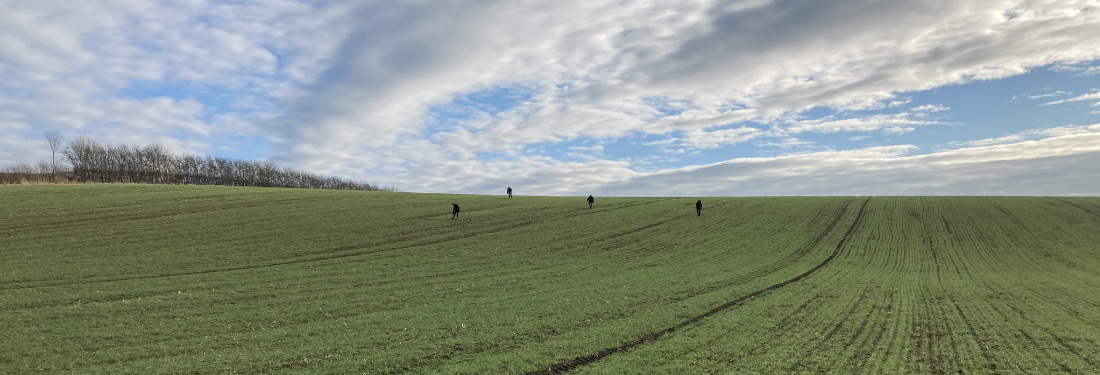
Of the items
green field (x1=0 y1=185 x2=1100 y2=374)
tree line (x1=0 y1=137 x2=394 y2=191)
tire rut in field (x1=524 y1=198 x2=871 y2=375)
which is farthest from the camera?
tree line (x1=0 y1=137 x2=394 y2=191)

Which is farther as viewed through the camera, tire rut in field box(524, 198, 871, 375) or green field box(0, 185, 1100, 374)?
green field box(0, 185, 1100, 374)

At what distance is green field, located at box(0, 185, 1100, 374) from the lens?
1516cm

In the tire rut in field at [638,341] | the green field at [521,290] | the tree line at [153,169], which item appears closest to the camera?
the tire rut in field at [638,341]

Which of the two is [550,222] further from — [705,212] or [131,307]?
[131,307]

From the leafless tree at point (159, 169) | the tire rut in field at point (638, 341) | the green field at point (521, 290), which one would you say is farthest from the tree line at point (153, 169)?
the tire rut in field at point (638, 341)

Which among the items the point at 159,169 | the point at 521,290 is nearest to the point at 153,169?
the point at 159,169

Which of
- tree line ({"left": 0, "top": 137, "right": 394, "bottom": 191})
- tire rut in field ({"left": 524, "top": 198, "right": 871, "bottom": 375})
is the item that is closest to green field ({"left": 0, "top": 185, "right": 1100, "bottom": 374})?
tire rut in field ({"left": 524, "top": 198, "right": 871, "bottom": 375})

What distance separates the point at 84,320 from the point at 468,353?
605 inches

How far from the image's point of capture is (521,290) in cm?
2556

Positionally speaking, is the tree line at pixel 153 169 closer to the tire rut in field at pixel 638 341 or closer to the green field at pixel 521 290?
the green field at pixel 521 290

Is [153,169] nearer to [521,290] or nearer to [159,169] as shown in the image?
[159,169]

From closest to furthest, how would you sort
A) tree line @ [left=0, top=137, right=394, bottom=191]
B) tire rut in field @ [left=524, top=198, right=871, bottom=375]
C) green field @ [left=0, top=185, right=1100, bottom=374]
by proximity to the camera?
tire rut in field @ [left=524, top=198, right=871, bottom=375] → green field @ [left=0, top=185, right=1100, bottom=374] → tree line @ [left=0, top=137, right=394, bottom=191]

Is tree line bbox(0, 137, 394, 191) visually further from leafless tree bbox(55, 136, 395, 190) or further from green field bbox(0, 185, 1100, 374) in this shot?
green field bbox(0, 185, 1100, 374)

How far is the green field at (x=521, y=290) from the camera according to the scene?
15156 millimetres
